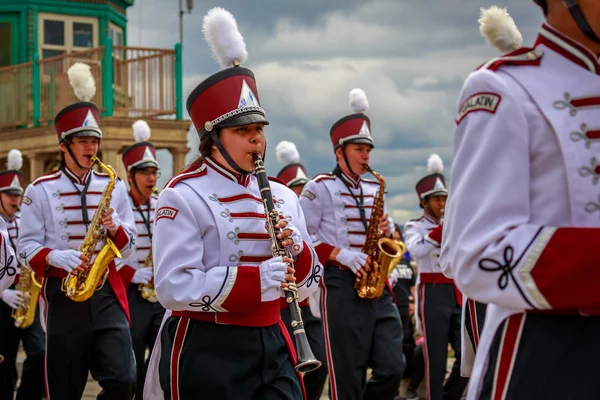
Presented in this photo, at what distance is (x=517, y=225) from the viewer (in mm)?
2711

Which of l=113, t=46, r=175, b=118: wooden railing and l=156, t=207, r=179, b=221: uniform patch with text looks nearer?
l=156, t=207, r=179, b=221: uniform patch with text

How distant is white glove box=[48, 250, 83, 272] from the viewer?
7.21 m

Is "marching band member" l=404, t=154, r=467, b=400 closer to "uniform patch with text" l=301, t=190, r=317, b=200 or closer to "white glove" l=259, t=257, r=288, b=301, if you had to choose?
"uniform patch with text" l=301, t=190, r=317, b=200

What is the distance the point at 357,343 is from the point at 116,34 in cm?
1272

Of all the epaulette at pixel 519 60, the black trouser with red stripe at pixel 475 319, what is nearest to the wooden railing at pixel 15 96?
the black trouser with red stripe at pixel 475 319

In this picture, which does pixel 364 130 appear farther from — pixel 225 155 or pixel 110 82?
pixel 110 82

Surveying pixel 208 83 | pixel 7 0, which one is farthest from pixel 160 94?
pixel 208 83

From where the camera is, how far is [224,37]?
5328 millimetres

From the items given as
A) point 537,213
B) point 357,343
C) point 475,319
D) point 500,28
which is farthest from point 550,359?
point 357,343

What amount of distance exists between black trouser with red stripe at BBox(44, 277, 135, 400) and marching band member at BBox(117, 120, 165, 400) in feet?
6.12

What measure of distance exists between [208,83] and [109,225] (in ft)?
8.84

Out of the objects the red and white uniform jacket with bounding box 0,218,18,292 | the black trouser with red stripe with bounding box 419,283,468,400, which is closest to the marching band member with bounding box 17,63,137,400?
the red and white uniform jacket with bounding box 0,218,18,292

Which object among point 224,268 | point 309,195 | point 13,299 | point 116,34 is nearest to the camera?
point 224,268

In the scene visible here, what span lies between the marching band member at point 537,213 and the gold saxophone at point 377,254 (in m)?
5.37
